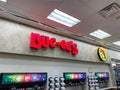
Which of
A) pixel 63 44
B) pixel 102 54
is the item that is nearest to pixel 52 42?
pixel 63 44

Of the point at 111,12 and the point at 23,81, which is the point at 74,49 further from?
the point at 23,81

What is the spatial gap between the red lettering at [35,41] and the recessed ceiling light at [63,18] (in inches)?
56.5

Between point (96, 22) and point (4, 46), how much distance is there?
3.86 m

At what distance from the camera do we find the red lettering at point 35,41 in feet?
9.97

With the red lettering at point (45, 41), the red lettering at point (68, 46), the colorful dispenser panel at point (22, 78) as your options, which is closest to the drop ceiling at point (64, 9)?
the red lettering at point (45, 41)

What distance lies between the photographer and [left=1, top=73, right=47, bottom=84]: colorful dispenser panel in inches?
100

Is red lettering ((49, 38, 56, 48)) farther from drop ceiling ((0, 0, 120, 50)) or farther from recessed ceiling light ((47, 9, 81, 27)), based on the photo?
recessed ceiling light ((47, 9, 81, 27))

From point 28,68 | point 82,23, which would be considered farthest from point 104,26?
point 28,68

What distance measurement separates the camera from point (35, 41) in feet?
10.2

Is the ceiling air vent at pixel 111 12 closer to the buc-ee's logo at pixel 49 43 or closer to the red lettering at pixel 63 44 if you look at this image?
the buc-ee's logo at pixel 49 43

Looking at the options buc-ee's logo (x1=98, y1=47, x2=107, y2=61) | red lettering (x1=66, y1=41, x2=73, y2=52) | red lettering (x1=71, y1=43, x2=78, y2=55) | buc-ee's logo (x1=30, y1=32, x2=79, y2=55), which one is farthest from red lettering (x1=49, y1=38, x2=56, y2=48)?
buc-ee's logo (x1=98, y1=47, x2=107, y2=61)

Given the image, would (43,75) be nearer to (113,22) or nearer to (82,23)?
(82,23)

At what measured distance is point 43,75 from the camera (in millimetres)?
3227

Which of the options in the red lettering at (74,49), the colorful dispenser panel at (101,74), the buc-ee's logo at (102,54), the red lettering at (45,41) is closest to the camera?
the red lettering at (45,41)
